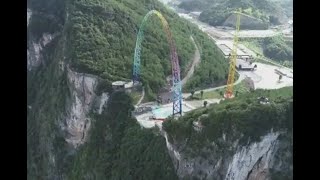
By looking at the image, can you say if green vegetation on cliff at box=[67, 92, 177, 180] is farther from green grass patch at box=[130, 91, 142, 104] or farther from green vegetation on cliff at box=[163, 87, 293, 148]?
green vegetation on cliff at box=[163, 87, 293, 148]

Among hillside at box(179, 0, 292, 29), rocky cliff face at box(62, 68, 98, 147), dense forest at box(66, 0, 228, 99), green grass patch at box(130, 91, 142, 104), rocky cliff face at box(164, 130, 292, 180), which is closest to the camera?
rocky cliff face at box(164, 130, 292, 180)

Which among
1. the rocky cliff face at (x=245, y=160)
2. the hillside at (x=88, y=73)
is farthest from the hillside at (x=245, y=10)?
the rocky cliff face at (x=245, y=160)

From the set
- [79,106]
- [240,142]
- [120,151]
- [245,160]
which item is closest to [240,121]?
[240,142]

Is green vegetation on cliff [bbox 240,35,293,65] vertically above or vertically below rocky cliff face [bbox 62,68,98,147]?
above

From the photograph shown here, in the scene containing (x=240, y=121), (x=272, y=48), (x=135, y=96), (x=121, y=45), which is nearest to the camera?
(x=240, y=121)

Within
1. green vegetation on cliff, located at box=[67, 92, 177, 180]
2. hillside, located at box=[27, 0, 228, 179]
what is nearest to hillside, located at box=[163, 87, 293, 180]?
green vegetation on cliff, located at box=[67, 92, 177, 180]

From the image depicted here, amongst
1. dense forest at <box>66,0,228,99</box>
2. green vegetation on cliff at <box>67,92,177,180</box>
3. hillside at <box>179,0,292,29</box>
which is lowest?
green vegetation on cliff at <box>67,92,177,180</box>

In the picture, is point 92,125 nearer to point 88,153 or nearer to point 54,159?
point 88,153

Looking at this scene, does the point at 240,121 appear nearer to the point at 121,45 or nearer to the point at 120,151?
the point at 120,151

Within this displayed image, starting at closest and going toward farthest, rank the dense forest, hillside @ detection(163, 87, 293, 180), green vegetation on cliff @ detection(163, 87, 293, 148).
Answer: green vegetation on cliff @ detection(163, 87, 293, 148)
hillside @ detection(163, 87, 293, 180)
the dense forest
